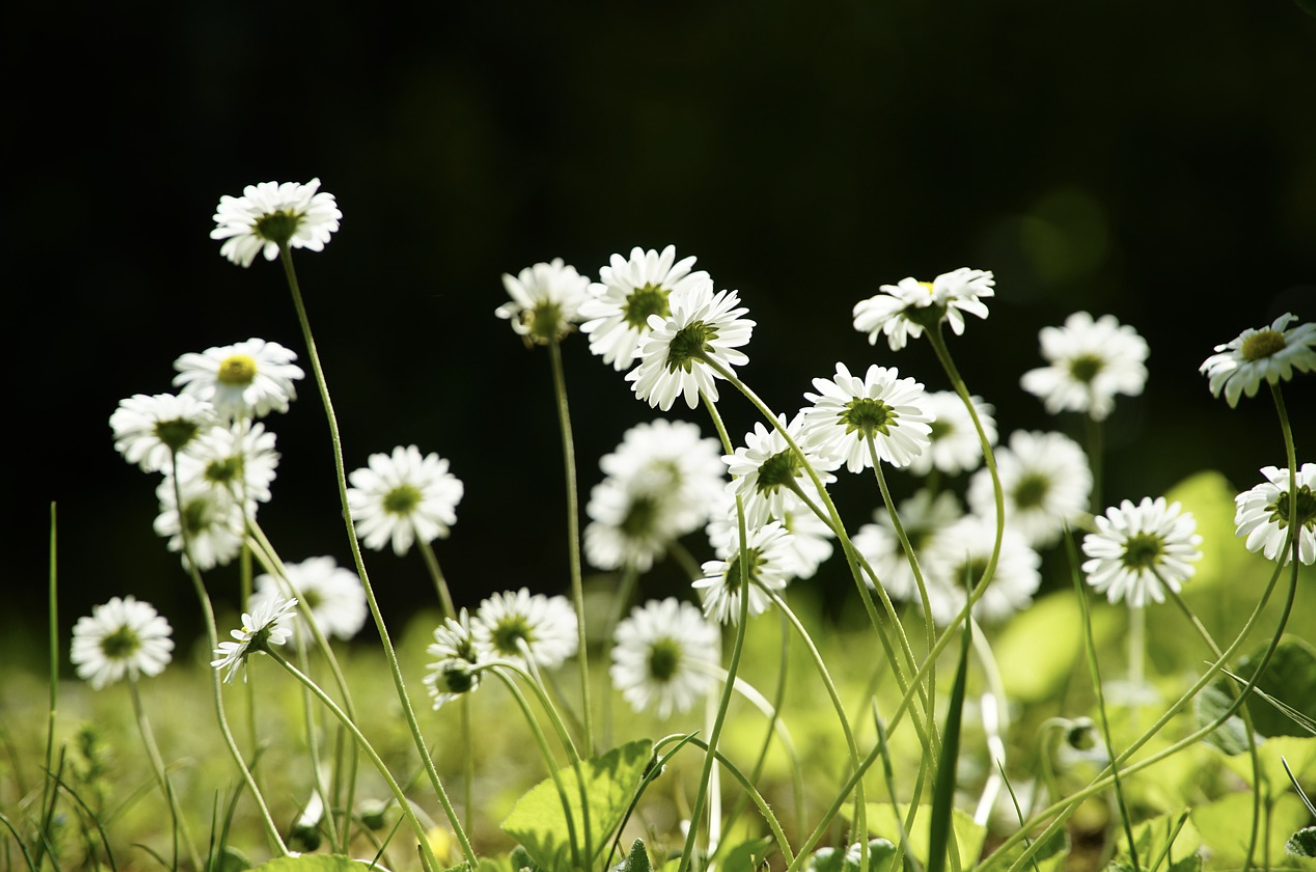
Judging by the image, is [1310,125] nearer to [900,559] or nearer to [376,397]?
[376,397]

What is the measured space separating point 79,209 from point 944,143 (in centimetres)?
294

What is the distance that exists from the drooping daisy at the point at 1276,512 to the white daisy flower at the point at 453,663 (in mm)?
463

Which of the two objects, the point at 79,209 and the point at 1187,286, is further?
the point at 1187,286

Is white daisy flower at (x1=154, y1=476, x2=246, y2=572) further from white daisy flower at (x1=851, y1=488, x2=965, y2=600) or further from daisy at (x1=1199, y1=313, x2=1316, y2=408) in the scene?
daisy at (x1=1199, y1=313, x2=1316, y2=408)

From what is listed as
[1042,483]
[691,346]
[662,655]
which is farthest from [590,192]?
[691,346]

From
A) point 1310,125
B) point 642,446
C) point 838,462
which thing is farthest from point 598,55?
point 838,462

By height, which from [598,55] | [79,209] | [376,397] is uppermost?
[598,55]

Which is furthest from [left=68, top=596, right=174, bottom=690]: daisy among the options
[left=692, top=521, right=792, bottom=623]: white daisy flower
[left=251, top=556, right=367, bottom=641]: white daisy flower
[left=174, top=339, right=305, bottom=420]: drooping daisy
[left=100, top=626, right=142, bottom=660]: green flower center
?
[left=692, top=521, right=792, bottom=623]: white daisy flower

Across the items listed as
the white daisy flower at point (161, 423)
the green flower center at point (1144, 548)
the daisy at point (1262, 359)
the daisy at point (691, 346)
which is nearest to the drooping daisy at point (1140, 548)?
the green flower center at point (1144, 548)

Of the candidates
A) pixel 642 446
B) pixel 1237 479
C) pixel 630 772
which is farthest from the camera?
pixel 1237 479

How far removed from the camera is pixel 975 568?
40.1 inches

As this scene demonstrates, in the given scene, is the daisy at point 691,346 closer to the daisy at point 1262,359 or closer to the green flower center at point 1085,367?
the daisy at point 1262,359

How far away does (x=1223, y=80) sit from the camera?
378cm

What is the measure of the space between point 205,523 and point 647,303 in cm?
47
